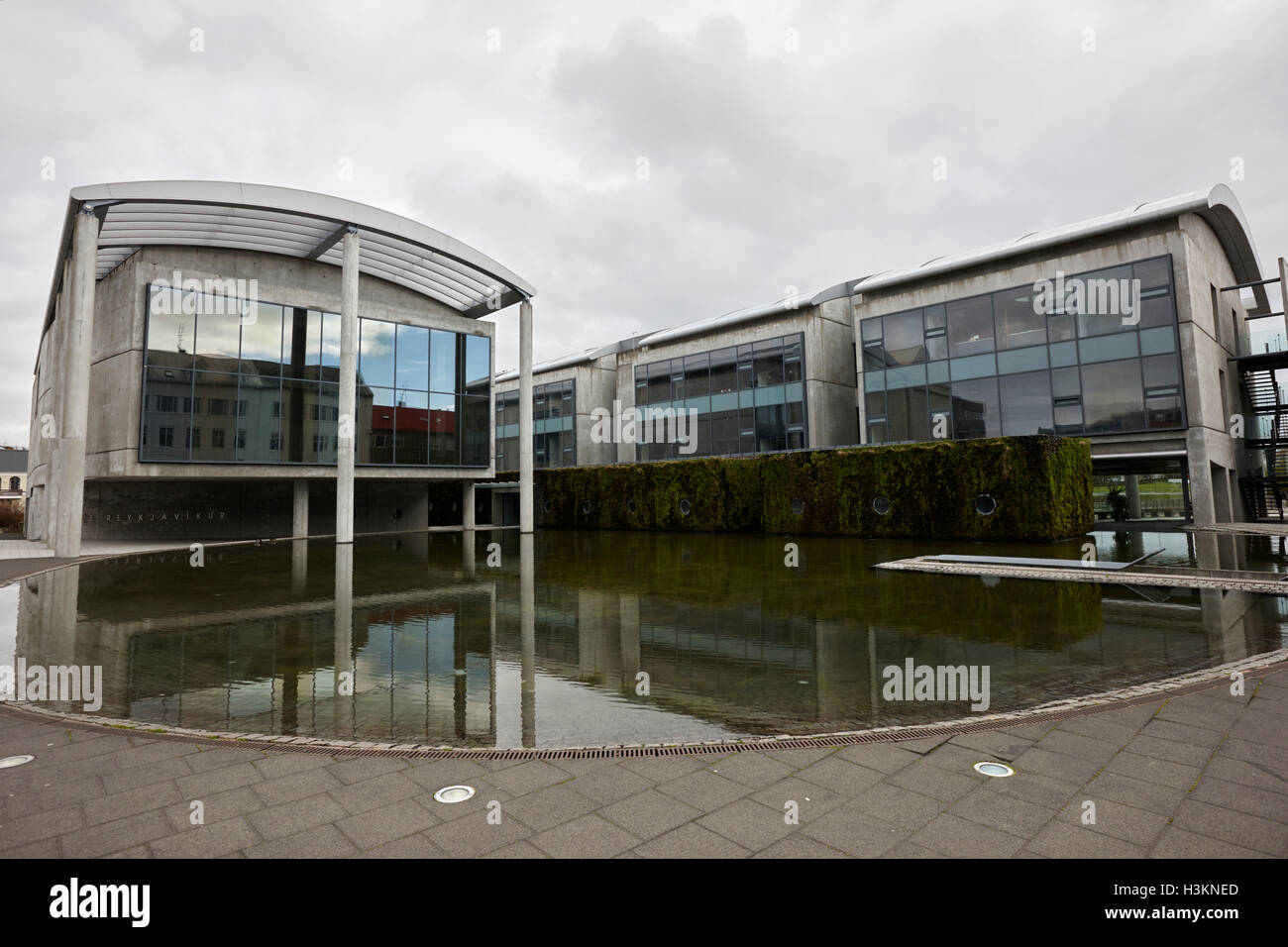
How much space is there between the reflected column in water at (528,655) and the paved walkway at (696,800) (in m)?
0.96

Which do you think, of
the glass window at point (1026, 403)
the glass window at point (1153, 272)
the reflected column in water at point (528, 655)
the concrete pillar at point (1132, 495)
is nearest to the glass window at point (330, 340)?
the reflected column in water at point (528, 655)

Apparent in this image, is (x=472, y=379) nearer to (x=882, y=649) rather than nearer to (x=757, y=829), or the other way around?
(x=882, y=649)

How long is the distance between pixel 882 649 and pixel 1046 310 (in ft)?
89.8

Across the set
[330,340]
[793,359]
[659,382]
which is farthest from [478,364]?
[793,359]

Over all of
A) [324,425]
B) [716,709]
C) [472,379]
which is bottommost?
[716,709]

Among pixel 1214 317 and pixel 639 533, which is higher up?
pixel 1214 317

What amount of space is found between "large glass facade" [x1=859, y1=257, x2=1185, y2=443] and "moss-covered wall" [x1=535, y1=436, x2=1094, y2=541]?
16.6ft

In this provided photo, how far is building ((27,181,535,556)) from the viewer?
936 inches

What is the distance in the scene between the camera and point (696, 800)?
12.4 feet

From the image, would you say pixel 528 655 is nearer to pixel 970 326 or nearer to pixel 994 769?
pixel 994 769

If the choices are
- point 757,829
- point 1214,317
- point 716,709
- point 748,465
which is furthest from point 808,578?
point 1214,317

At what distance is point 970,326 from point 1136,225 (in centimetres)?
704

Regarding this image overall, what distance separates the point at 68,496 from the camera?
20438 millimetres

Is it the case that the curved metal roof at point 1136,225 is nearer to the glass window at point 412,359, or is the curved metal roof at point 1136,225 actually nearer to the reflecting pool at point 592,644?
the reflecting pool at point 592,644
